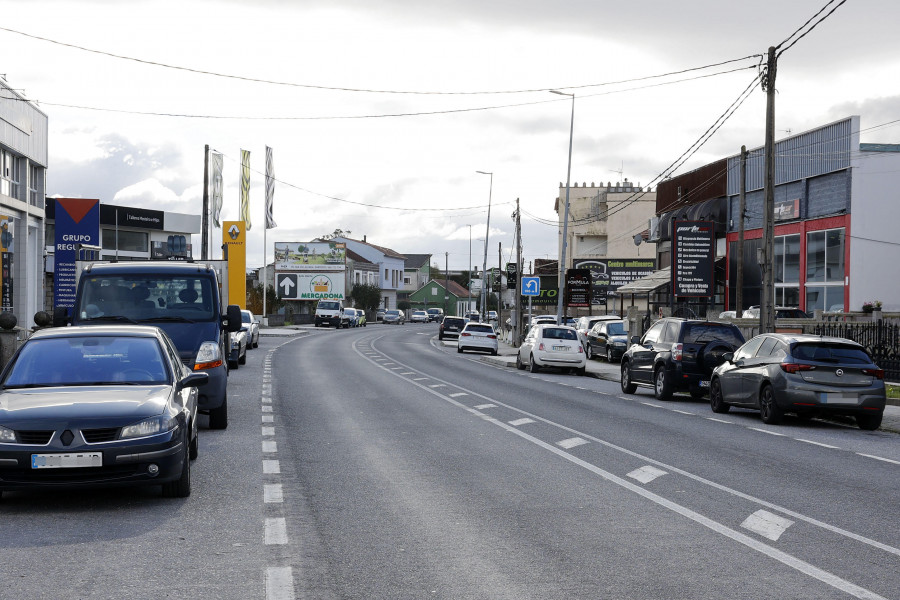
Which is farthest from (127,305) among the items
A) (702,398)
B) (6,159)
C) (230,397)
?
(6,159)

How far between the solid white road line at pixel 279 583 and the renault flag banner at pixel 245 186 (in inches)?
1918

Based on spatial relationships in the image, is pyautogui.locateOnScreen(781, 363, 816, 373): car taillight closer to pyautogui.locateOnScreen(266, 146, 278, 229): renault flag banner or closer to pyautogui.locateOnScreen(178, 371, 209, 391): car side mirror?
pyautogui.locateOnScreen(178, 371, 209, 391): car side mirror

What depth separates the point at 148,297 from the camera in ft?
48.1

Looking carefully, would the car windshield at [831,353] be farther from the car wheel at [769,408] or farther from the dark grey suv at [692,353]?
the dark grey suv at [692,353]

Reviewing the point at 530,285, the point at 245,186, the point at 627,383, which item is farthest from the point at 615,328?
the point at 245,186

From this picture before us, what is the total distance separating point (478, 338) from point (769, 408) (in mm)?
30735

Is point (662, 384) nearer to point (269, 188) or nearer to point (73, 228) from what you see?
point (73, 228)

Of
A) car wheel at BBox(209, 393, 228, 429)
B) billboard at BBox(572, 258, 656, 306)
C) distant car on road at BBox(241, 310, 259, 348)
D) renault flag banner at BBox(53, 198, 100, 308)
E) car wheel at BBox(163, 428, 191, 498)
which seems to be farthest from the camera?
billboard at BBox(572, 258, 656, 306)

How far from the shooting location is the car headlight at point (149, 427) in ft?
26.7

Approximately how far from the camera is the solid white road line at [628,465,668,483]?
10180mm

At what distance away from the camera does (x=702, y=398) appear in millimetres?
23828

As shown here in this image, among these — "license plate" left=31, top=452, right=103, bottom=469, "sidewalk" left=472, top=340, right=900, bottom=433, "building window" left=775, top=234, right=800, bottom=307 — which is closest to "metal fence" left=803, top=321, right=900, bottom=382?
"sidewalk" left=472, top=340, right=900, bottom=433

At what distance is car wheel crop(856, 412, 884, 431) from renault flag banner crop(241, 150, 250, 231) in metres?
41.4

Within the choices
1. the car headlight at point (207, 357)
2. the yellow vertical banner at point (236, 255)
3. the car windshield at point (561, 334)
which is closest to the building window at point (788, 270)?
the car windshield at point (561, 334)
